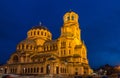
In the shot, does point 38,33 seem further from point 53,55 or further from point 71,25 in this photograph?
point 53,55

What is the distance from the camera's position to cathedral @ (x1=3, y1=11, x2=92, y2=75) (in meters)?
76.8

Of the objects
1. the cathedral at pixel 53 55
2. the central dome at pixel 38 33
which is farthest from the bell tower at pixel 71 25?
the central dome at pixel 38 33

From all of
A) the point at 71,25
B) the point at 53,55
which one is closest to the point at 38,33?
the point at 71,25

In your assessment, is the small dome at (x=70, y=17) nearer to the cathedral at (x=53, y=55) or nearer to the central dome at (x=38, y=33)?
the cathedral at (x=53, y=55)

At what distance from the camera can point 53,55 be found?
79.6 meters

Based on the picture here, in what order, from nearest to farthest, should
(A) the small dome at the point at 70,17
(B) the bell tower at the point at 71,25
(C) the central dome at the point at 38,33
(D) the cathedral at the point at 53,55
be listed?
(D) the cathedral at the point at 53,55, (B) the bell tower at the point at 71,25, (A) the small dome at the point at 70,17, (C) the central dome at the point at 38,33

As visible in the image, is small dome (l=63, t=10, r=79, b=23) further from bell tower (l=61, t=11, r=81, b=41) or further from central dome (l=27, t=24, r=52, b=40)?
central dome (l=27, t=24, r=52, b=40)

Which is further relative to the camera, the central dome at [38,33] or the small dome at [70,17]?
the central dome at [38,33]

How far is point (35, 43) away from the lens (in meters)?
91.5

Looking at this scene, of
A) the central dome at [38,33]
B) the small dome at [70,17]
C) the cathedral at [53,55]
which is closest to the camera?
the cathedral at [53,55]

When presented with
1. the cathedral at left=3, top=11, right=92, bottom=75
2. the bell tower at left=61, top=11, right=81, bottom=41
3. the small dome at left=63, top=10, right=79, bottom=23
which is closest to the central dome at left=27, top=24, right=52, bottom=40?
the cathedral at left=3, top=11, right=92, bottom=75

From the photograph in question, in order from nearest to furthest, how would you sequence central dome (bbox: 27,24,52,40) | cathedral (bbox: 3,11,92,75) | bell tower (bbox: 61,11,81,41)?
cathedral (bbox: 3,11,92,75)
bell tower (bbox: 61,11,81,41)
central dome (bbox: 27,24,52,40)

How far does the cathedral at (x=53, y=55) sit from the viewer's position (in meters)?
76.8

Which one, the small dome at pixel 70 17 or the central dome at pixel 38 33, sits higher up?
the small dome at pixel 70 17
